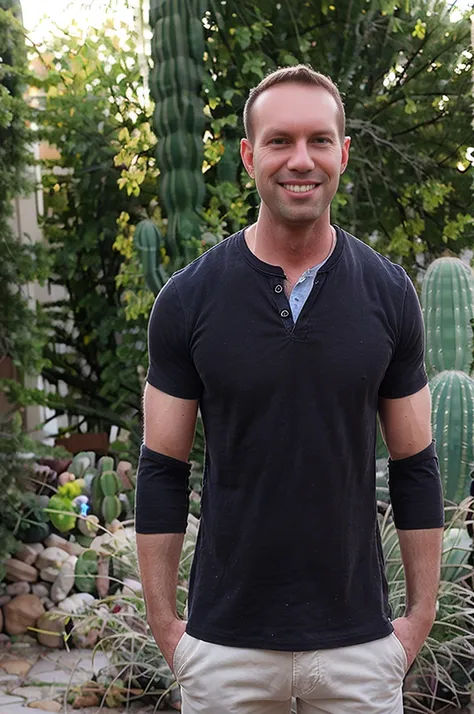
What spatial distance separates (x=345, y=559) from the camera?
5.57 feet

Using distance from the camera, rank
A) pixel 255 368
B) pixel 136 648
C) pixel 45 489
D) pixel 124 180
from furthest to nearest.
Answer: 1. pixel 124 180
2. pixel 45 489
3. pixel 136 648
4. pixel 255 368

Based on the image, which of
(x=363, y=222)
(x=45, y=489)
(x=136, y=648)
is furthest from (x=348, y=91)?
(x=136, y=648)

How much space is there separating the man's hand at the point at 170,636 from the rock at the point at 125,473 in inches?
154

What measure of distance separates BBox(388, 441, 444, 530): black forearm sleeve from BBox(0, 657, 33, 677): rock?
2874 mm

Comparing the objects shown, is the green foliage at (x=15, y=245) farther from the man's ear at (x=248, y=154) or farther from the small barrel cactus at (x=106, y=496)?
the man's ear at (x=248, y=154)

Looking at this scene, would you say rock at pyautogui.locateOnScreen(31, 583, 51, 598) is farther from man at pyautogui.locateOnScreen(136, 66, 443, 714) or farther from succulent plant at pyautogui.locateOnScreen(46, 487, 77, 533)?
man at pyautogui.locateOnScreen(136, 66, 443, 714)

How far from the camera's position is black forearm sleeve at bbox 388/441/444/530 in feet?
6.14

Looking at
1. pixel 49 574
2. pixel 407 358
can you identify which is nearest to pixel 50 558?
pixel 49 574

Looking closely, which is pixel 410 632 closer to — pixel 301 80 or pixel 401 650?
pixel 401 650

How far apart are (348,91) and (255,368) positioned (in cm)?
524

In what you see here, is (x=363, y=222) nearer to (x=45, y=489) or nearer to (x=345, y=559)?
(x=45, y=489)

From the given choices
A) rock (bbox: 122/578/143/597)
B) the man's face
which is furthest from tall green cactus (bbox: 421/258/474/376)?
the man's face

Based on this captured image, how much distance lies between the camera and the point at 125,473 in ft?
19.2

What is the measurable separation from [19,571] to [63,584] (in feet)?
0.85
